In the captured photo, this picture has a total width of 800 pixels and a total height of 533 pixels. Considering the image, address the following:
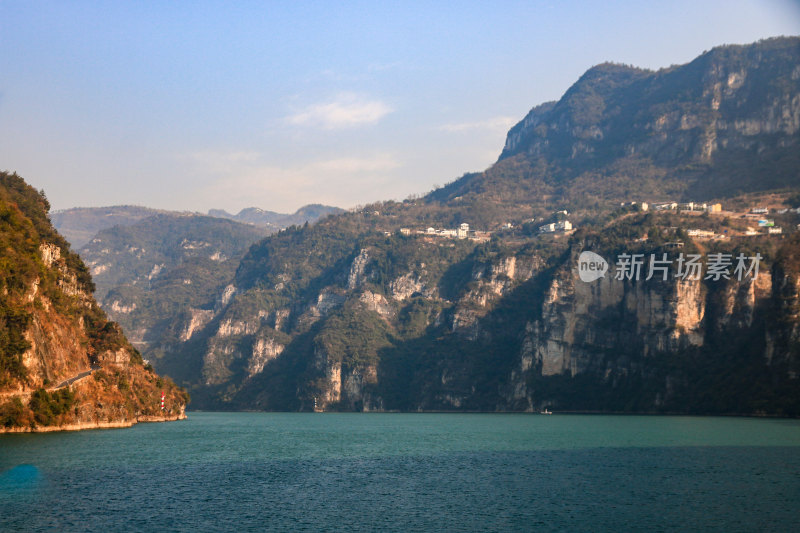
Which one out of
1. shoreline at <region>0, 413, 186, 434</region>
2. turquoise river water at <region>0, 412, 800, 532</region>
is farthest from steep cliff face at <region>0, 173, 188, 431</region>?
turquoise river water at <region>0, 412, 800, 532</region>

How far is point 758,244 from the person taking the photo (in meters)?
184

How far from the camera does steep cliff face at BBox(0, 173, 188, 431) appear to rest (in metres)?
88.9

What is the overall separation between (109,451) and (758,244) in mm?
150284

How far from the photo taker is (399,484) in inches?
2520

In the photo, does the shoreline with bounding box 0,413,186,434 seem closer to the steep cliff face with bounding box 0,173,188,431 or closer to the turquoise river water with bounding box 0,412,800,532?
the steep cliff face with bounding box 0,173,188,431

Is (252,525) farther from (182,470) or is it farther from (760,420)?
(760,420)

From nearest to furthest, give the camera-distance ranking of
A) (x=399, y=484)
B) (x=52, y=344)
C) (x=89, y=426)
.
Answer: (x=399, y=484) < (x=52, y=344) < (x=89, y=426)

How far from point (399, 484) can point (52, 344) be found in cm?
5547

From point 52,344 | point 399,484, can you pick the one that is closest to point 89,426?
point 52,344

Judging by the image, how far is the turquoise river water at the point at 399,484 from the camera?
163ft

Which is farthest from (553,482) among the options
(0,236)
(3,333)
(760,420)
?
(760,420)

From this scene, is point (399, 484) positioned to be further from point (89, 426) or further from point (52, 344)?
point (89, 426)

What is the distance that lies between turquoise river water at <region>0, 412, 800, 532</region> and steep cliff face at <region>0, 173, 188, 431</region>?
4461 mm

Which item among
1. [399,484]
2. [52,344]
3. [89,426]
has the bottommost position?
[89,426]
